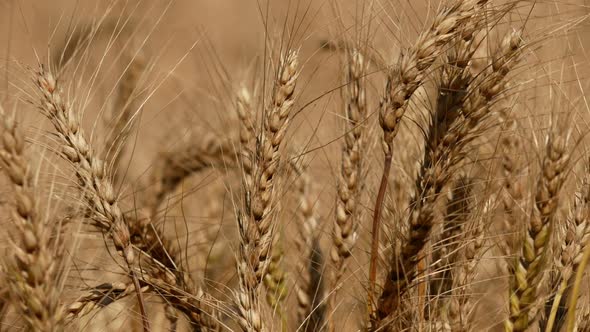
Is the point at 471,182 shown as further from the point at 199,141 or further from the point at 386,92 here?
the point at 199,141

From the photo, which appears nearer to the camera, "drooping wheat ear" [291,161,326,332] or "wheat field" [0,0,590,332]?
"wheat field" [0,0,590,332]

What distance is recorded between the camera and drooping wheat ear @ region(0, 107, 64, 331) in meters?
0.96

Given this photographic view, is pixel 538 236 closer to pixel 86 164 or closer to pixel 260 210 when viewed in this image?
pixel 260 210

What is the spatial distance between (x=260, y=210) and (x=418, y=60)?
0.33m

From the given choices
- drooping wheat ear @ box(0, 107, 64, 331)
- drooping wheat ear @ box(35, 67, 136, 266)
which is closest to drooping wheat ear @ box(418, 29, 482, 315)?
drooping wheat ear @ box(35, 67, 136, 266)

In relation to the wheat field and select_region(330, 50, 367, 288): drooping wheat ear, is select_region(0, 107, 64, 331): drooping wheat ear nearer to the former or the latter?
the wheat field

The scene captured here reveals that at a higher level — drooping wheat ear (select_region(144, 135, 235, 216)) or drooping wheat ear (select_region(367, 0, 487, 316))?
drooping wheat ear (select_region(367, 0, 487, 316))

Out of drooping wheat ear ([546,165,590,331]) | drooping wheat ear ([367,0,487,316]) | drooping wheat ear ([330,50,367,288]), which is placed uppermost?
drooping wheat ear ([367,0,487,316])

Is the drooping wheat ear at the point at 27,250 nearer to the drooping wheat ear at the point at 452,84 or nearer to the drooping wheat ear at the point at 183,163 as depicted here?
the drooping wheat ear at the point at 452,84

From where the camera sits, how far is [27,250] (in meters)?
0.96

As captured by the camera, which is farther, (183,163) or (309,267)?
(183,163)

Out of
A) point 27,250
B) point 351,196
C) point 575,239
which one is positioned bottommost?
point 575,239

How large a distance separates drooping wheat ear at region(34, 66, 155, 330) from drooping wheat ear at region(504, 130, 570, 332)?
630 mm

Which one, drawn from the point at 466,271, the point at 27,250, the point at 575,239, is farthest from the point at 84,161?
the point at 575,239
